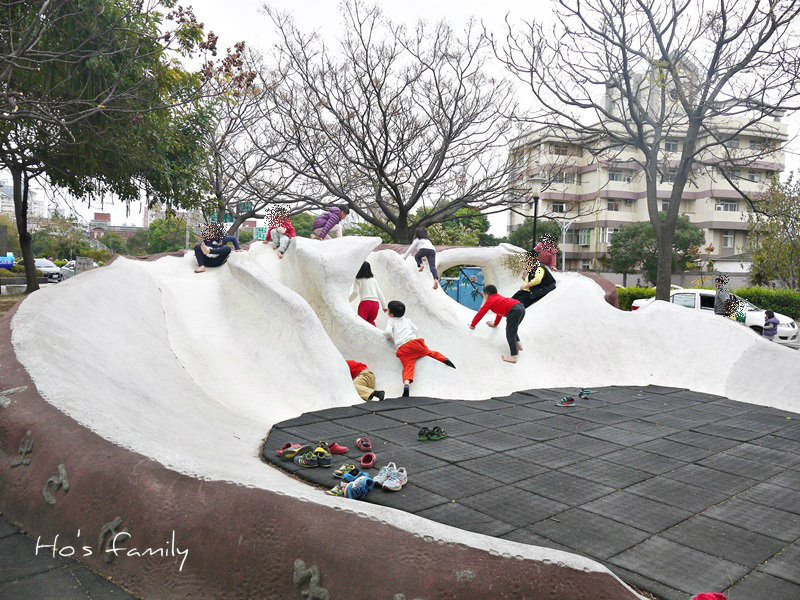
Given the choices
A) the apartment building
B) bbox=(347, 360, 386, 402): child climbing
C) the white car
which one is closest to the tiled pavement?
bbox=(347, 360, 386, 402): child climbing

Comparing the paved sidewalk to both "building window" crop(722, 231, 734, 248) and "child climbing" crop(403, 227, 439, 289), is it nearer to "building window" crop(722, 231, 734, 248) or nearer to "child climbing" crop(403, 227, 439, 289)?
"child climbing" crop(403, 227, 439, 289)

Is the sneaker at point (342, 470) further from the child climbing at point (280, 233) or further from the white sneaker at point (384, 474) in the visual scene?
the child climbing at point (280, 233)

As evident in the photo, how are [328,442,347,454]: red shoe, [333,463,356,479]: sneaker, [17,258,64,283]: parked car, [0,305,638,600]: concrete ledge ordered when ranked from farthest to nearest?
[17,258,64,283]: parked car < [328,442,347,454]: red shoe < [333,463,356,479]: sneaker < [0,305,638,600]: concrete ledge

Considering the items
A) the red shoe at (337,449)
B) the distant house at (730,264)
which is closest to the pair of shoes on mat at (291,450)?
the red shoe at (337,449)

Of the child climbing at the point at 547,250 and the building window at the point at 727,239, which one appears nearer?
the child climbing at the point at 547,250

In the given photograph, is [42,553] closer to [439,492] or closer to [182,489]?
[182,489]

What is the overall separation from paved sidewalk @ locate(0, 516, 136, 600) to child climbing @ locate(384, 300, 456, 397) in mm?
5124

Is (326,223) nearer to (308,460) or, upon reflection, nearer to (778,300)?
(308,460)

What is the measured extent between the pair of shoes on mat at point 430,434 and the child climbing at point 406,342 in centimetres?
198

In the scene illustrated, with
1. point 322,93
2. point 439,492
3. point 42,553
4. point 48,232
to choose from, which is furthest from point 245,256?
point 48,232

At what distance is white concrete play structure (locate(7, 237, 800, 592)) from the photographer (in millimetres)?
4391

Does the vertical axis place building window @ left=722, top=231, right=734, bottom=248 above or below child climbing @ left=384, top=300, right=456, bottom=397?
above

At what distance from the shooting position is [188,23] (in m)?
9.38

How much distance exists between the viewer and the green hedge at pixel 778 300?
2214 cm
